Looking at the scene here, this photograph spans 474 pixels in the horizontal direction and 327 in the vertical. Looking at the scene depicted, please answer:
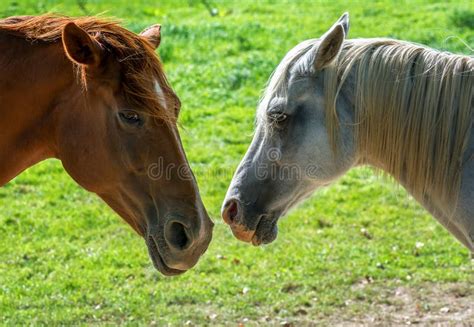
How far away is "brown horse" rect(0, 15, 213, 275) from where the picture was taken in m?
4.04

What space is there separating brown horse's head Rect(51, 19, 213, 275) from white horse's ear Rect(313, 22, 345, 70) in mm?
843

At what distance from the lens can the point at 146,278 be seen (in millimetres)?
7012

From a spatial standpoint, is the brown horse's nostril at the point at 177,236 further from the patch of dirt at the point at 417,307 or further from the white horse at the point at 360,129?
the patch of dirt at the point at 417,307

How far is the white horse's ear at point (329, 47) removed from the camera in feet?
14.1

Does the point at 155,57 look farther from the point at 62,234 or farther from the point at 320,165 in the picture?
the point at 62,234

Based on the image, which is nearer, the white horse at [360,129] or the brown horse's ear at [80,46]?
the brown horse's ear at [80,46]

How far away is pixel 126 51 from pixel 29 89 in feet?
1.72

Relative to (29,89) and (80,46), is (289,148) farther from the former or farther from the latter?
(29,89)

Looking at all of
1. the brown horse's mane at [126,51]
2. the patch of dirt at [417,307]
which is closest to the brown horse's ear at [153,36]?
the brown horse's mane at [126,51]

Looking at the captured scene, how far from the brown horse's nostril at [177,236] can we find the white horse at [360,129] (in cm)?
66

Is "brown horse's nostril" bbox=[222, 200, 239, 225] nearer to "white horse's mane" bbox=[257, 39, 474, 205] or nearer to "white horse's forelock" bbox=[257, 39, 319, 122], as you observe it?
"white horse's forelock" bbox=[257, 39, 319, 122]

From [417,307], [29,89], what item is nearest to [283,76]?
[29,89]

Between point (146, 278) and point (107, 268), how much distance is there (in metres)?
0.41

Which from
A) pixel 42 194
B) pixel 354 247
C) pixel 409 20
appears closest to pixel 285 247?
pixel 354 247
